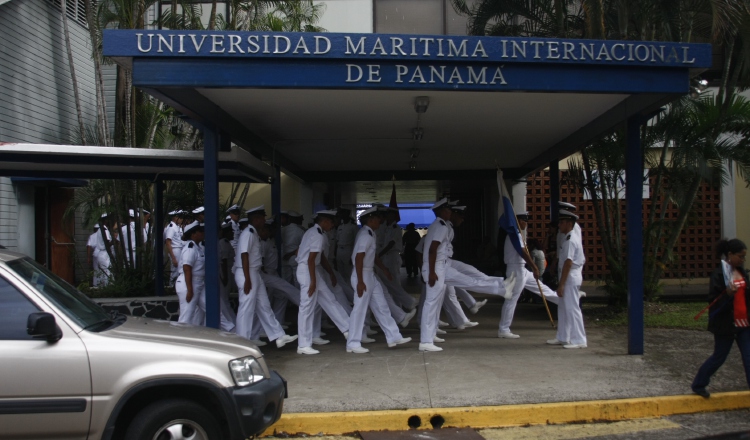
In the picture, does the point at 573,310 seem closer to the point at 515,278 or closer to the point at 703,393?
the point at 515,278

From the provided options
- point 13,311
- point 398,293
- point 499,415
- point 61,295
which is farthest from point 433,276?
point 13,311

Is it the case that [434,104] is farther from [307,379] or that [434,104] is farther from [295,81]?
[307,379]

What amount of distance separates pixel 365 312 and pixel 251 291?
148cm

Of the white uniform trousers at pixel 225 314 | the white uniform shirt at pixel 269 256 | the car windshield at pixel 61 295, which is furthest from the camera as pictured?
the white uniform shirt at pixel 269 256

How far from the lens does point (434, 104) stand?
849 centimetres

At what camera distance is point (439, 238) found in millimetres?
8805

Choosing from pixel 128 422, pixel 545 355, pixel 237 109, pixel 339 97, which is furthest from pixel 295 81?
pixel 545 355

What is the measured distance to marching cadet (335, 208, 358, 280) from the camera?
472 inches

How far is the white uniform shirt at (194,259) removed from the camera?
352 inches

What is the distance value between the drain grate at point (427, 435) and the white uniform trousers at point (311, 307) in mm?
2876

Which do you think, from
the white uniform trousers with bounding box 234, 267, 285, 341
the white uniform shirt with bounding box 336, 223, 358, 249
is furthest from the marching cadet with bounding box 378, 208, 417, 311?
the white uniform trousers with bounding box 234, 267, 285, 341

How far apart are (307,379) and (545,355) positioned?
2953mm

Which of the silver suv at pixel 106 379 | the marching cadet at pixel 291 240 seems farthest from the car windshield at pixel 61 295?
the marching cadet at pixel 291 240

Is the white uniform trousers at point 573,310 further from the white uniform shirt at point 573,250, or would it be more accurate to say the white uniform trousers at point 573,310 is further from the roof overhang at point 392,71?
the roof overhang at point 392,71
